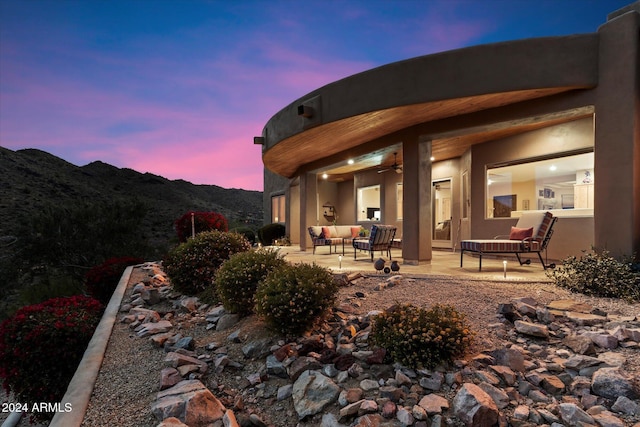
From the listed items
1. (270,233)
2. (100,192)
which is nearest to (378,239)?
(270,233)

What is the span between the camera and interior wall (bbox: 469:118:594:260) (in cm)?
643

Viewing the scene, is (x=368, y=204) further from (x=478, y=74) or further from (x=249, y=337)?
(x=249, y=337)

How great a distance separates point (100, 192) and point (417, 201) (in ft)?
77.7

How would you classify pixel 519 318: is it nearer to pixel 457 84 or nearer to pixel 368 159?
pixel 457 84

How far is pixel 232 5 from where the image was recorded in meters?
10.3

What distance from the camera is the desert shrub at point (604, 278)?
13.6ft

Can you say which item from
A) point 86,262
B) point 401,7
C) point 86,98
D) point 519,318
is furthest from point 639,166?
point 86,98

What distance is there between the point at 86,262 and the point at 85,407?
490 inches

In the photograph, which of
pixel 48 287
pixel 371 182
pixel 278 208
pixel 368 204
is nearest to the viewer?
pixel 48 287

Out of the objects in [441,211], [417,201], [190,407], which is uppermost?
[417,201]

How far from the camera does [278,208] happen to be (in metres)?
17.0

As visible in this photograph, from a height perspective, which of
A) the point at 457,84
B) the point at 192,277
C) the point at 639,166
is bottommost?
the point at 192,277

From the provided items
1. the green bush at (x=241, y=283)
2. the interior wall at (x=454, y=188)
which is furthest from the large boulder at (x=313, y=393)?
the interior wall at (x=454, y=188)

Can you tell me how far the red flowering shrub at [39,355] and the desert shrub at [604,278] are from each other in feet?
20.2
